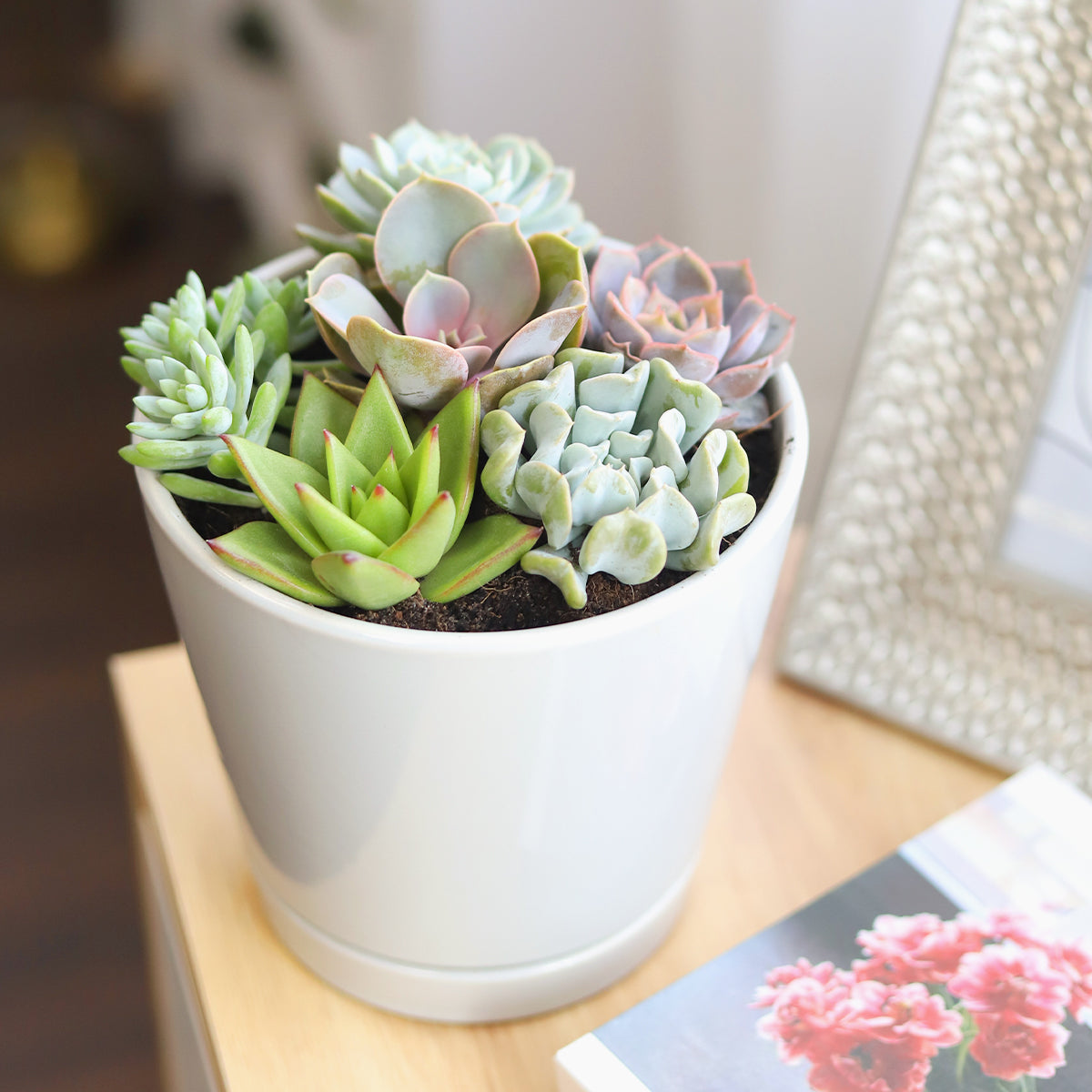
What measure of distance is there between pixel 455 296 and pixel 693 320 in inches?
3.4

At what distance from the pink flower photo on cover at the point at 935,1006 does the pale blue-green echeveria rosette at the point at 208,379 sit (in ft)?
0.88

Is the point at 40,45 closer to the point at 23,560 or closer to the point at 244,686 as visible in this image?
the point at 23,560

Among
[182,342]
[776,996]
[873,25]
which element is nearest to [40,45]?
[873,25]

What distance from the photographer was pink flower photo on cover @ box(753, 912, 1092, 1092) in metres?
0.41

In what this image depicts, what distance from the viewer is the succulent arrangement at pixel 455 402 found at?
0.35 meters

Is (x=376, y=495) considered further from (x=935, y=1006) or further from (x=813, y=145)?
(x=813, y=145)

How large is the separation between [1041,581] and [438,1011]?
0.33 metres

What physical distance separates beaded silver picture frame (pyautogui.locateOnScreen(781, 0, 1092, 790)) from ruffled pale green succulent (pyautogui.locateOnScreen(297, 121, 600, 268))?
182 millimetres

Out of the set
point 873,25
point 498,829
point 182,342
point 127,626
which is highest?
point 873,25

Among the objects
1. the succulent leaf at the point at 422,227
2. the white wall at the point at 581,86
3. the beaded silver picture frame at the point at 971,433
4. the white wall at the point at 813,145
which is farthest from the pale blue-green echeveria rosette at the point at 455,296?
the white wall at the point at 581,86

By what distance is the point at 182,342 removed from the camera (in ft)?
1.31

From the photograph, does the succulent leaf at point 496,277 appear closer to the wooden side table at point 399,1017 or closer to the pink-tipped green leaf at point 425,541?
the pink-tipped green leaf at point 425,541

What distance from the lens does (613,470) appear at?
1.16ft

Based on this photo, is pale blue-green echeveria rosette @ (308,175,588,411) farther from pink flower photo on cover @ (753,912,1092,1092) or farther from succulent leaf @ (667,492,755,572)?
pink flower photo on cover @ (753,912,1092,1092)
